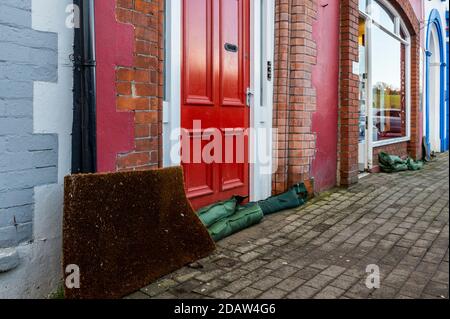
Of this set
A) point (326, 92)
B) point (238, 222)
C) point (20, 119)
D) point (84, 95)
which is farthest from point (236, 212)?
point (326, 92)

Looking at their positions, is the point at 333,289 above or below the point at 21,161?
below

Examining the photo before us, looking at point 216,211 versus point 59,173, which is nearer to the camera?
point 59,173

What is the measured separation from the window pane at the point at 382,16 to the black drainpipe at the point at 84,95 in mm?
6209

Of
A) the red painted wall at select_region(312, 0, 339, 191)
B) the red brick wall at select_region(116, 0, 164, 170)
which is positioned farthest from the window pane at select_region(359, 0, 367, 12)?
the red brick wall at select_region(116, 0, 164, 170)

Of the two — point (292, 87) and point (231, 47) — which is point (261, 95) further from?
point (231, 47)

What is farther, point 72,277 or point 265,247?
point 265,247

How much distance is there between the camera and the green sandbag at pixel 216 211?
12.5ft

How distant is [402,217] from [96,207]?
10.7 ft

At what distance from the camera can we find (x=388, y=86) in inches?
352

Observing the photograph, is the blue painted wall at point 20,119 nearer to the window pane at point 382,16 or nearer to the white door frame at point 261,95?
the white door frame at point 261,95

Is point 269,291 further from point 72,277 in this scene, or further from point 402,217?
point 402,217

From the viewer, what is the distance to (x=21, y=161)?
2.46 meters

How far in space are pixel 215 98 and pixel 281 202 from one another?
1.40 m

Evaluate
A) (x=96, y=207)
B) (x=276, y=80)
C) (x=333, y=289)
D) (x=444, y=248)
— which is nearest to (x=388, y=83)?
(x=276, y=80)
